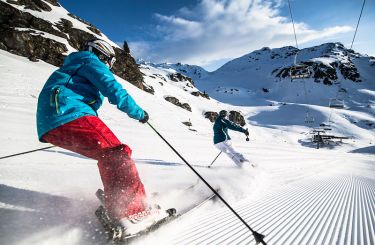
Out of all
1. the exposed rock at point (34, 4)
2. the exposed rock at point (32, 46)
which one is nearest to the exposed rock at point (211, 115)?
the exposed rock at point (32, 46)

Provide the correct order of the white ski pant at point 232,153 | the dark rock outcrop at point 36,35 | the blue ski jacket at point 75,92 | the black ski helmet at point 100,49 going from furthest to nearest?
the dark rock outcrop at point 36,35
the white ski pant at point 232,153
the black ski helmet at point 100,49
the blue ski jacket at point 75,92

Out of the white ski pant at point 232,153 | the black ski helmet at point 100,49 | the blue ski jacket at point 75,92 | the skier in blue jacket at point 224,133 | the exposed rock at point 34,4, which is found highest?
the exposed rock at point 34,4

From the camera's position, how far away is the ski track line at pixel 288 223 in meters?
3.40

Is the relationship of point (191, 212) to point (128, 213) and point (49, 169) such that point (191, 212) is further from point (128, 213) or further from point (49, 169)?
point (49, 169)

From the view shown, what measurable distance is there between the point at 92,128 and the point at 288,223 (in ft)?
11.1

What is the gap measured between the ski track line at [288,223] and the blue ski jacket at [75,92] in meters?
1.76

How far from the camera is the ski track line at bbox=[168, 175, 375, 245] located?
3.40 m

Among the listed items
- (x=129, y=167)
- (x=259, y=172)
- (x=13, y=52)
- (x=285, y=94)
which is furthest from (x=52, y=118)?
(x=285, y=94)

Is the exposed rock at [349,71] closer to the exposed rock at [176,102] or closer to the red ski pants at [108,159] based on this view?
the exposed rock at [176,102]

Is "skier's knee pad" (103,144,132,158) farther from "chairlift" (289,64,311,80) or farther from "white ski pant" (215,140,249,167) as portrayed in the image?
"chairlift" (289,64,311,80)

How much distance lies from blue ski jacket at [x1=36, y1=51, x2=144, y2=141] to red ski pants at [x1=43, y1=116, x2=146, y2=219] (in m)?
0.09

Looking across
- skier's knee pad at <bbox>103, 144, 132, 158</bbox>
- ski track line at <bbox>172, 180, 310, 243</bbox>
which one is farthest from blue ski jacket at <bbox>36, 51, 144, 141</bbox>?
ski track line at <bbox>172, 180, 310, 243</bbox>

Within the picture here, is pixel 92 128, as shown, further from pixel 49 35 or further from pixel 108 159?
pixel 49 35

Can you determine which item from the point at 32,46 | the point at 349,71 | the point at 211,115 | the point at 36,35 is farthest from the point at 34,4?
the point at 349,71
